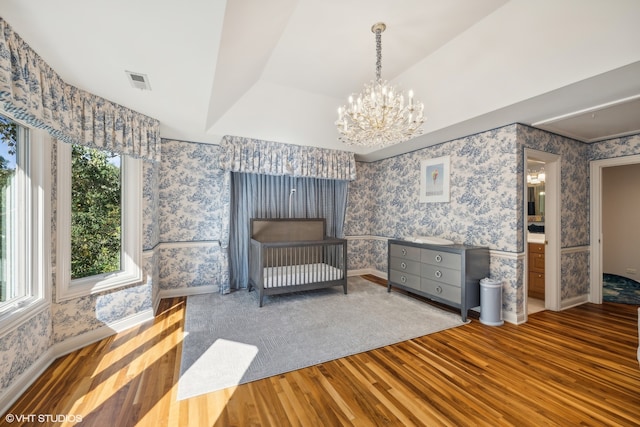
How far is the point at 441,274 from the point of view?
3.21m

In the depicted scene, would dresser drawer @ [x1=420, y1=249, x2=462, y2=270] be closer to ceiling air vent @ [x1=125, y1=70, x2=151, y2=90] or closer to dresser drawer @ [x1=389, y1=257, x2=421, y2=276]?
dresser drawer @ [x1=389, y1=257, x2=421, y2=276]

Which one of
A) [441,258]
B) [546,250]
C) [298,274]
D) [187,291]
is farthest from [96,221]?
[546,250]

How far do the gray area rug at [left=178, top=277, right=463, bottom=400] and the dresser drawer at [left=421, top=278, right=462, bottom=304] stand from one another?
203 millimetres

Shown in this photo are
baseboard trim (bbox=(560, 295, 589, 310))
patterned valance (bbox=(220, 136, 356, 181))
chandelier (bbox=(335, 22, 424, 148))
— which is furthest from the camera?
patterned valance (bbox=(220, 136, 356, 181))

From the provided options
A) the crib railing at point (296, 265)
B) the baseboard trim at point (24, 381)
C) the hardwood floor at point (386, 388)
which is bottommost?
the hardwood floor at point (386, 388)

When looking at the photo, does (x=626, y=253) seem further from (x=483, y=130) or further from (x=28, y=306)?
(x=28, y=306)

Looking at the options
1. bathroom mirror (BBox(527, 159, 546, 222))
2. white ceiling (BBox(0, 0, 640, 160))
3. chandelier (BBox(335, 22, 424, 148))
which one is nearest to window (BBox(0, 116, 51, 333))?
white ceiling (BBox(0, 0, 640, 160))

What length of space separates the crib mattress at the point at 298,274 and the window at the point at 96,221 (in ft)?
4.80

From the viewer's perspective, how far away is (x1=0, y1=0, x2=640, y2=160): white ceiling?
1.48 metres

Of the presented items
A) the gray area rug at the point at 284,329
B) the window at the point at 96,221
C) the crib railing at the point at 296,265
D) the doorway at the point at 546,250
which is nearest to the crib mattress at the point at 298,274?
the crib railing at the point at 296,265

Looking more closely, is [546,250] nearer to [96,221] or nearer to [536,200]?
[536,200]

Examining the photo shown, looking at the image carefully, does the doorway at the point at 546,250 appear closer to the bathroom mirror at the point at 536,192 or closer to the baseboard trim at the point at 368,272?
the bathroom mirror at the point at 536,192

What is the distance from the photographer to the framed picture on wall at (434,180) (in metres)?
3.65

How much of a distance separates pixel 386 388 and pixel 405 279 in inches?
80.6
